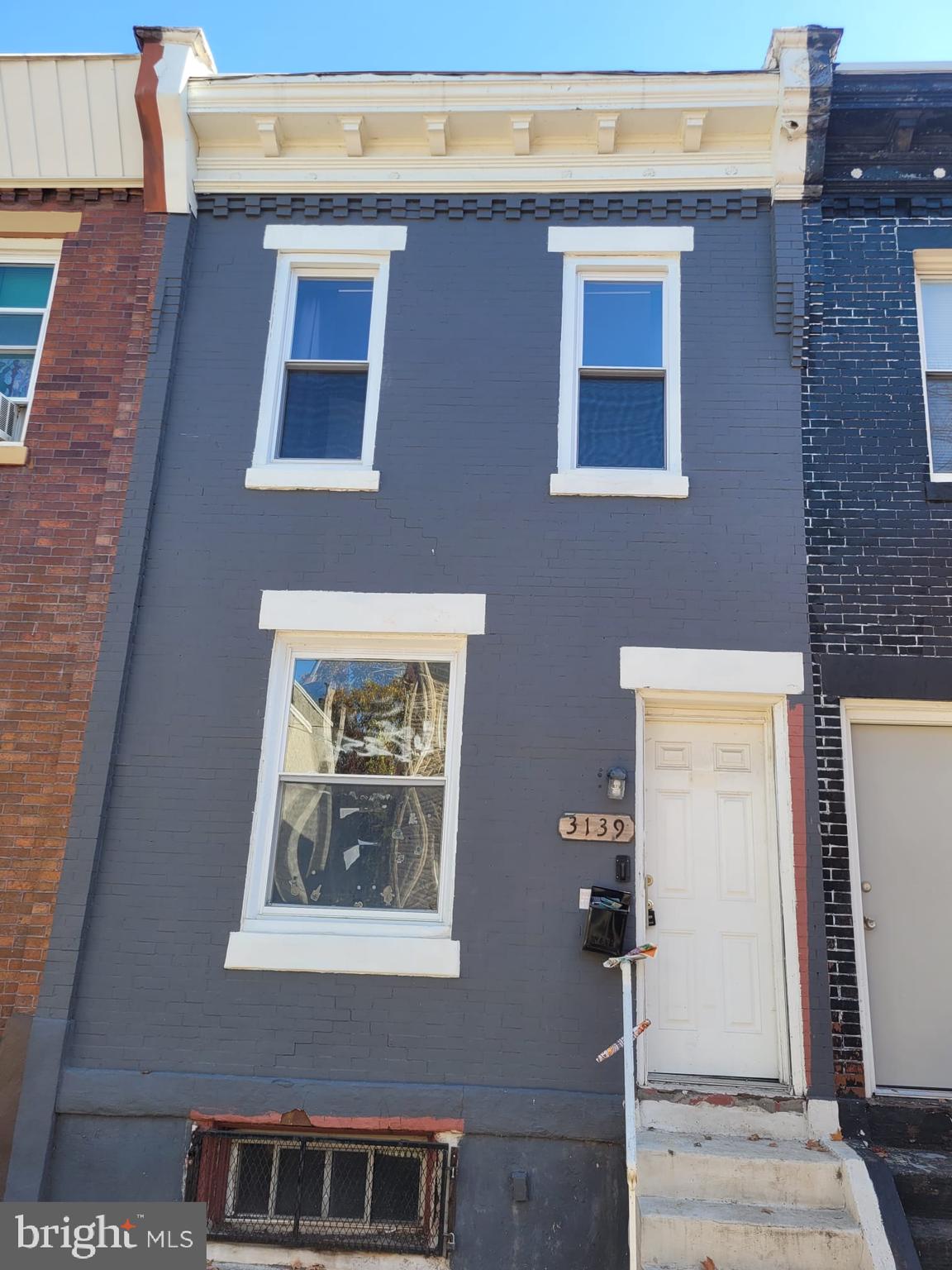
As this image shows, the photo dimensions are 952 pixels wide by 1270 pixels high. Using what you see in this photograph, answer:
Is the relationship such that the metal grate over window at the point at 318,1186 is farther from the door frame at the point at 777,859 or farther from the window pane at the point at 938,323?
the window pane at the point at 938,323

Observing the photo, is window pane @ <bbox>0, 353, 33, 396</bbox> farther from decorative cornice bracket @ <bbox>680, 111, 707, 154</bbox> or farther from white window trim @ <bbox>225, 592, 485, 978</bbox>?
decorative cornice bracket @ <bbox>680, 111, 707, 154</bbox>

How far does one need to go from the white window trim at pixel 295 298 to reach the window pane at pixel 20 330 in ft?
5.94

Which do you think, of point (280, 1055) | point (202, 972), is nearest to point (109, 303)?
point (202, 972)

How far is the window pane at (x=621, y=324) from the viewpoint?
22.0ft

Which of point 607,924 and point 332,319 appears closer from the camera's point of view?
point 607,924

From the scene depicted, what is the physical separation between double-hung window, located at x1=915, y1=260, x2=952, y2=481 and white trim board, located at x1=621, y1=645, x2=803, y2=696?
1.78m

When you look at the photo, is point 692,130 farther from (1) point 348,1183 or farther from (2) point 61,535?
(1) point 348,1183

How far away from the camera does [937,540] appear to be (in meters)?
6.16

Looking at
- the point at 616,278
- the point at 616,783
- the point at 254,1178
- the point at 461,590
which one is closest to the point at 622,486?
the point at 461,590

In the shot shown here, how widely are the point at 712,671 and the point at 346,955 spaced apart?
2738 millimetres

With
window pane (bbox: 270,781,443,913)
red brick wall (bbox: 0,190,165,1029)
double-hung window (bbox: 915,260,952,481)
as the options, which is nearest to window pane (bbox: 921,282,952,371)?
double-hung window (bbox: 915,260,952,481)

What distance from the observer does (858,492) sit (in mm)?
6262

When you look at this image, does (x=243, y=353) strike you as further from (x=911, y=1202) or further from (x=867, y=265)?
(x=911, y=1202)

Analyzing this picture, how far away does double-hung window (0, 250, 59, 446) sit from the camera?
697 cm
